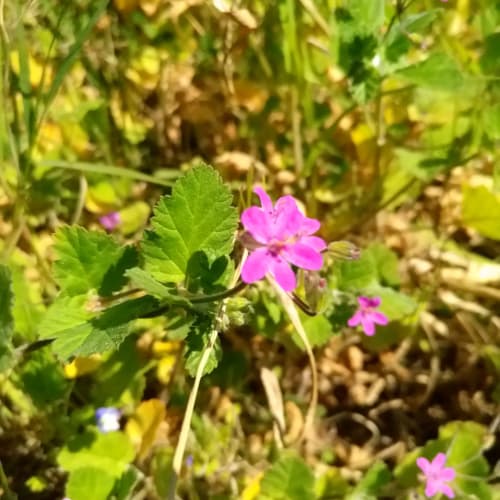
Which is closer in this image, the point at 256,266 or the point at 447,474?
the point at 256,266

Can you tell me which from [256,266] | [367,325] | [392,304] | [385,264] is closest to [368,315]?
[367,325]

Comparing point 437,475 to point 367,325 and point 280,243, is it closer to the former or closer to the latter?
point 367,325

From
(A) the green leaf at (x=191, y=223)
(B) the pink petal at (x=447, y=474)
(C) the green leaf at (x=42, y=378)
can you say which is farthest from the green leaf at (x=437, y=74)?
(C) the green leaf at (x=42, y=378)

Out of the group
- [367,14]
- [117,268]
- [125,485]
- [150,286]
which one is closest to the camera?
[150,286]

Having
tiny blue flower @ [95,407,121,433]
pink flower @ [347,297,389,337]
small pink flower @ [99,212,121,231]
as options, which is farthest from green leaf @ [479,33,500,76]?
tiny blue flower @ [95,407,121,433]

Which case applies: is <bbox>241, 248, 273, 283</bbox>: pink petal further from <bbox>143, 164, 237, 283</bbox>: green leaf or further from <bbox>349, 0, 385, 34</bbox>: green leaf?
<bbox>349, 0, 385, 34</bbox>: green leaf
